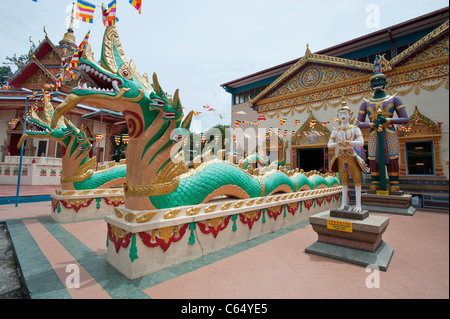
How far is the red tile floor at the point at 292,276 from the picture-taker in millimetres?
2295

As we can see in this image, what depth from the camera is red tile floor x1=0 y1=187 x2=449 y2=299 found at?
229 cm

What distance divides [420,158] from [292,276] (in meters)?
9.09

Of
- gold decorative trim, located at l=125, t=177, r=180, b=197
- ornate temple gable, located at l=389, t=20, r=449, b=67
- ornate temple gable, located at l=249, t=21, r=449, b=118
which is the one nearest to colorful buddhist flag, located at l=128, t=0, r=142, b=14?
gold decorative trim, located at l=125, t=177, r=180, b=197

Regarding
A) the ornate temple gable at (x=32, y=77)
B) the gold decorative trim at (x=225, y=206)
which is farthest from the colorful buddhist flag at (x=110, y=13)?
the ornate temple gable at (x=32, y=77)

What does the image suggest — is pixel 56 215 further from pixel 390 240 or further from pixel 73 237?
pixel 390 240

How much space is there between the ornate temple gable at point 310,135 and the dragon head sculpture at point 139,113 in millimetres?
9818

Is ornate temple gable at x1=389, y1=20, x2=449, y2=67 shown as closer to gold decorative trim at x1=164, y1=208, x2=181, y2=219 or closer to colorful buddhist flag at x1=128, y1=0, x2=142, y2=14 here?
colorful buddhist flag at x1=128, y1=0, x2=142, y2=14

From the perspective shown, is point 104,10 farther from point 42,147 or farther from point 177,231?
point 42,147

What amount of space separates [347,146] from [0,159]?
20.4 metres

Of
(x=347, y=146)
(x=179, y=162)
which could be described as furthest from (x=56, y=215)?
(x=347, y=146)

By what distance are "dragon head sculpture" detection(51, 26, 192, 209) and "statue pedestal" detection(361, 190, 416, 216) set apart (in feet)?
23.6

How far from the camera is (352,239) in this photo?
3418 millimetres
